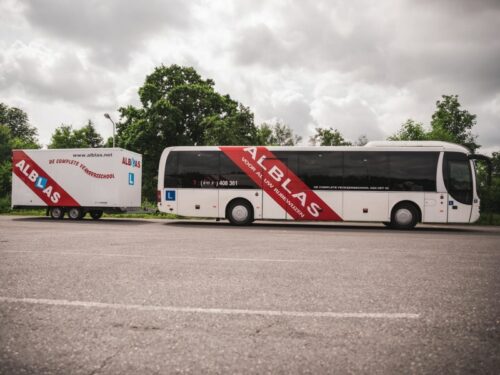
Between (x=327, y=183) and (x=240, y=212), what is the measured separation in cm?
376

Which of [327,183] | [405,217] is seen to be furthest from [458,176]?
[327,183]

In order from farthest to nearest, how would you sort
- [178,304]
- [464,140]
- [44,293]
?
[464,140], [44,293], [178,304]

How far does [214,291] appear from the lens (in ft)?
13.8

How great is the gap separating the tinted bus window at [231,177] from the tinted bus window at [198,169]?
0.83 feet

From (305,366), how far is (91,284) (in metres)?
3.10

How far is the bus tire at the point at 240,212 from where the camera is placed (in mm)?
15328

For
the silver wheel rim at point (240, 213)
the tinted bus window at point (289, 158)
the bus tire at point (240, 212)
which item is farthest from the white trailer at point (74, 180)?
the tinted bus window at point (289, 158)

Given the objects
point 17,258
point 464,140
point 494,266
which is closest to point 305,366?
point 494,266

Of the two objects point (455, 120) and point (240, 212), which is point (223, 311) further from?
point (455, 120)

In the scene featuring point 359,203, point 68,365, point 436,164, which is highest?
point 436,164

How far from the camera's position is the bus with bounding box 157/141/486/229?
47.0 feet

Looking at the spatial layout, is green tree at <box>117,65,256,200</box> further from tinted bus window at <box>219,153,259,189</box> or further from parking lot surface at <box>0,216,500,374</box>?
parking lot surface at <box>0,216,500,374</box>

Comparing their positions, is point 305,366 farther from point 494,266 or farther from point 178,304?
point 494,266

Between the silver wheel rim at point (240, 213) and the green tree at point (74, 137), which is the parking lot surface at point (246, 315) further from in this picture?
the green tree at point (74, 137)
